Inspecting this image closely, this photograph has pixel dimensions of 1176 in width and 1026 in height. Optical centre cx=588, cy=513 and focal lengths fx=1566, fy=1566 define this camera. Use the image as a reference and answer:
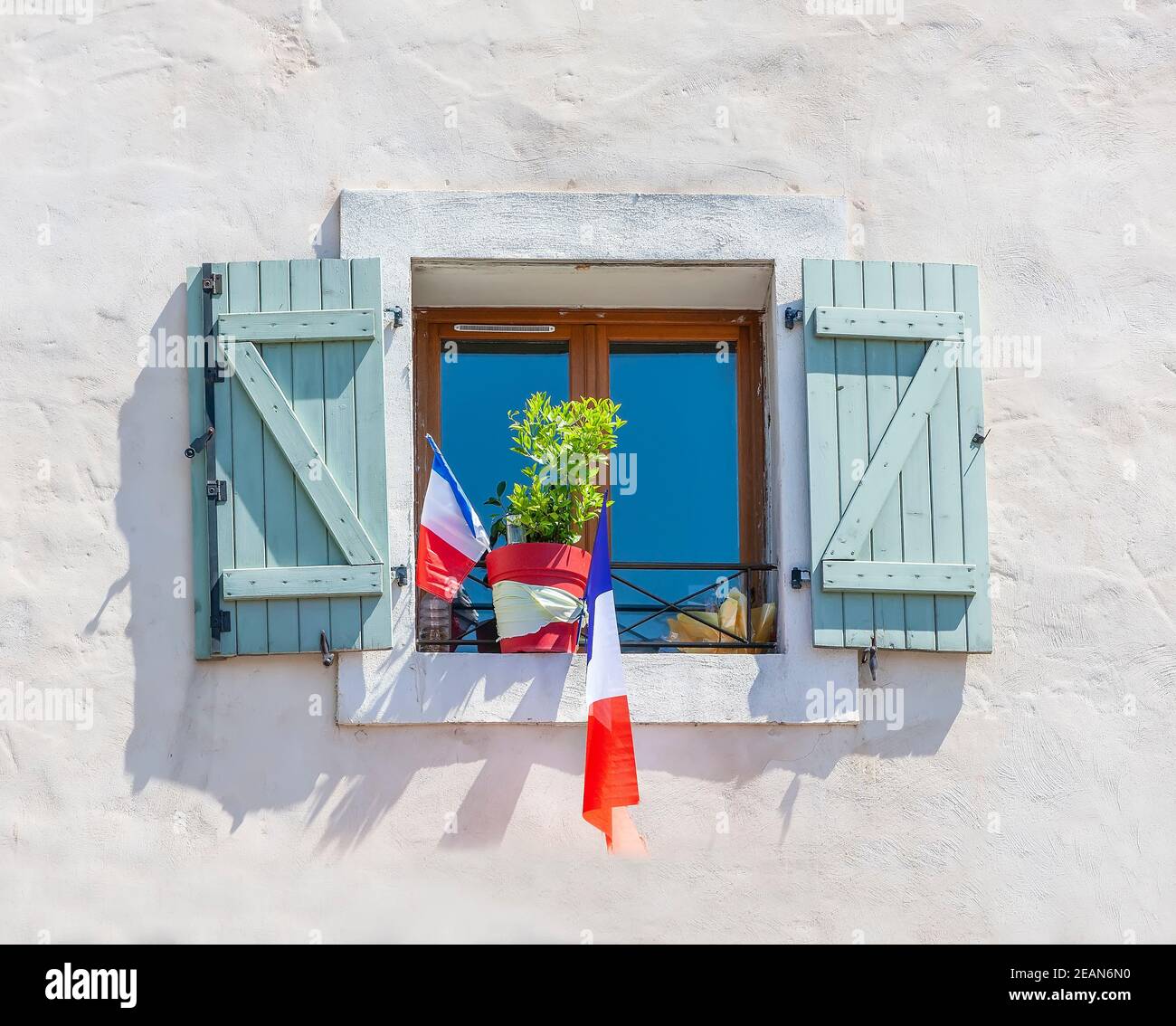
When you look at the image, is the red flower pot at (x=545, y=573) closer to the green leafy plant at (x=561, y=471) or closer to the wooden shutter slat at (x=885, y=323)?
the green leafy plant at (x=561, y=471)

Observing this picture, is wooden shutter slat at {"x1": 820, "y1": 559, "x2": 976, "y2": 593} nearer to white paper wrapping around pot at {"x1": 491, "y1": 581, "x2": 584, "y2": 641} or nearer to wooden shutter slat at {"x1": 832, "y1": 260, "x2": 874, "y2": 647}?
wooden shutter slat at {"x1": 832, "y1": 260, "x2": 874, "y2": 647}

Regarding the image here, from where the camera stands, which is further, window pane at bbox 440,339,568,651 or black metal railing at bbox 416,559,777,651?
window pane at bbox 440,339,568,651

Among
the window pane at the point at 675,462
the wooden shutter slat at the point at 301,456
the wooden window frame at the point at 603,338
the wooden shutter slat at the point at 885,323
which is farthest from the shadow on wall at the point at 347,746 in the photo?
the wooden shutter slat at the point at 885,323

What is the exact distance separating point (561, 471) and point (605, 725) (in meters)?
0.79

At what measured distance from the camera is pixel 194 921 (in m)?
4.65

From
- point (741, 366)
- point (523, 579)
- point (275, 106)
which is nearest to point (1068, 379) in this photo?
point (741, 366)

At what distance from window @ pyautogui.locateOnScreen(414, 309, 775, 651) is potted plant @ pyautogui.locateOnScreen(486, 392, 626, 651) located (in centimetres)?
42

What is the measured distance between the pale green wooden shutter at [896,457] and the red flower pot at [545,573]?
0.73 m

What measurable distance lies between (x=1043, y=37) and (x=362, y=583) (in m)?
2.91

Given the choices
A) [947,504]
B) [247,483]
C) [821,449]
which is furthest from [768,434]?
[247,483]

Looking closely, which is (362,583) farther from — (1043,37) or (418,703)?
(1043,37)

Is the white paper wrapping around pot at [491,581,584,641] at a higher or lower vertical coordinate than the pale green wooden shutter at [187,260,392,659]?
lower

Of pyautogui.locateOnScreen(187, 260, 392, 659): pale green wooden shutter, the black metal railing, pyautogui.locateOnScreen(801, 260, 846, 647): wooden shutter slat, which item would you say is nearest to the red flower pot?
the black metal railing

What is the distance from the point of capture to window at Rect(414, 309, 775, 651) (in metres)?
5.27
